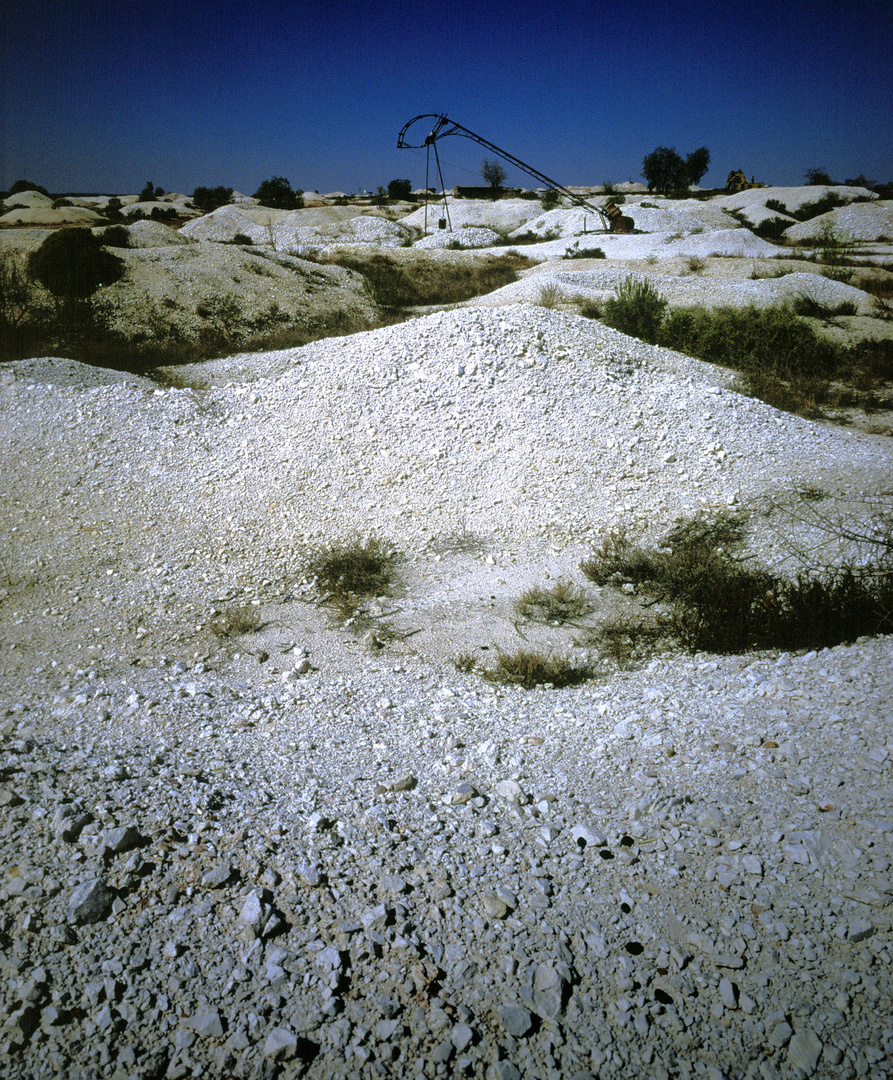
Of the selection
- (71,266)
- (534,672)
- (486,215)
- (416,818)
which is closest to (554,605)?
(534,672)

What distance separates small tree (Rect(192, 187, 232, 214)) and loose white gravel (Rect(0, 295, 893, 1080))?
52925 millimetres

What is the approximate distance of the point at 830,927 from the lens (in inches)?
77.2

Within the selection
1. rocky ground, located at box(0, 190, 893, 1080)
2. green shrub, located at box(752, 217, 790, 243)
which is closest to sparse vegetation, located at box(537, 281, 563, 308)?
rocky ground, located at box(0, 190, 893, 1080)

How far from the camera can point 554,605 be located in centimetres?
464

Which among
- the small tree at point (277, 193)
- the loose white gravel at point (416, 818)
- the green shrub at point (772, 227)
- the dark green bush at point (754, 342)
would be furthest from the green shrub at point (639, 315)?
the small tree at point (277, 193)

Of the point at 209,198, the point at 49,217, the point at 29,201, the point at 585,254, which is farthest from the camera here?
the point at 209,198

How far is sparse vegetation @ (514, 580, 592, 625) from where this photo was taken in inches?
179

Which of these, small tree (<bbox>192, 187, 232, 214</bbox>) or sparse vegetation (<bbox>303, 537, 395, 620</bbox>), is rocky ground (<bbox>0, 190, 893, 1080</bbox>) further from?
small tree (<bbox>192, 187, 232, 214</bbox>)

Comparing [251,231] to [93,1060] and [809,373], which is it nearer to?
[809,373]

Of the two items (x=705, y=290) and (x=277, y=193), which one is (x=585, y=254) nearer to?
(x=705, y=290)

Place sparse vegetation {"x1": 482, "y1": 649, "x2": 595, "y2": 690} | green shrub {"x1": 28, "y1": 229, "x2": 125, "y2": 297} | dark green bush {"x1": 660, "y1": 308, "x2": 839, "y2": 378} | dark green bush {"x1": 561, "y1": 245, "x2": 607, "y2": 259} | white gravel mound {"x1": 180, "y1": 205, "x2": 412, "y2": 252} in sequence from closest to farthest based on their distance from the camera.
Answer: sparse vegetation {"x1": 482, "y1": 649, "x2": 595, "y2": 690} < dark green bush {"x1": 660, "y1": 308, "x2": 839, "y2": 378} < green shrub {"x1": 28, "y1": 229, "x2": 125, "y2": 297} < dark green bush {"x1": 561, "y1": 245, "x2": 607, "y2": 259} < white gravel mound {"x1": 180, "y1": 205, "x2": 412, "y2": 252}

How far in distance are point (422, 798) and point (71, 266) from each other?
15.6 m

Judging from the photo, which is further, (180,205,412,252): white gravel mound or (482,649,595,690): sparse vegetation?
(180,205,412,252): white gravel mound

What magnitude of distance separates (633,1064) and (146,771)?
2.34m
